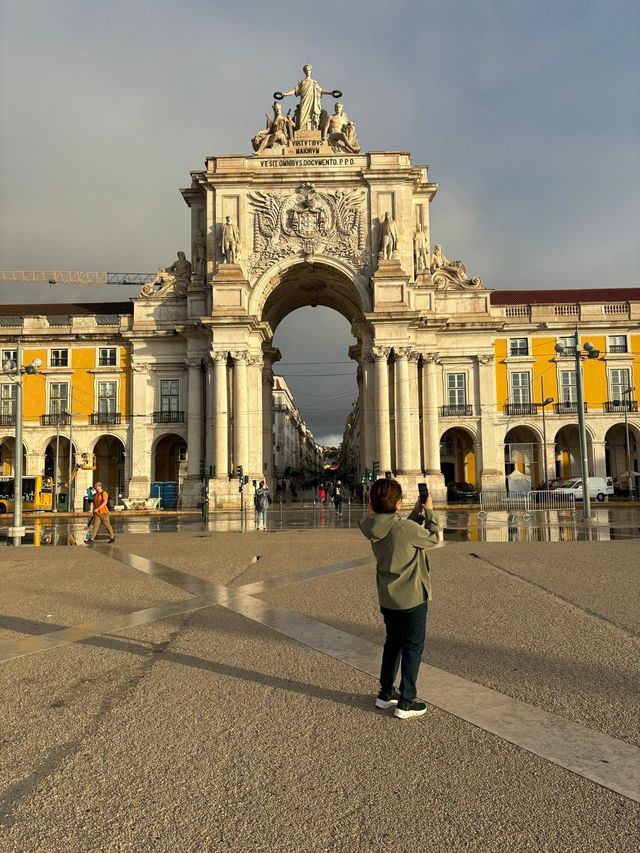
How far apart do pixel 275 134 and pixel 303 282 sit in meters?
9.88

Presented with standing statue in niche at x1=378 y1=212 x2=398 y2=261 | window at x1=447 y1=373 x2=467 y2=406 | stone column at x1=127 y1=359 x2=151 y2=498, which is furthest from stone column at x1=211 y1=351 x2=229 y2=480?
window at x1=447 y1=373 x2=467 y2=406

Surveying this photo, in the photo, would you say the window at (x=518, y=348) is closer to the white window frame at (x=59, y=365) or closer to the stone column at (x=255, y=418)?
the stone column at (x=255, y=418)

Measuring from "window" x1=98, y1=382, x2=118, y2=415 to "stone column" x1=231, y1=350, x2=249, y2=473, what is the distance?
10.5m

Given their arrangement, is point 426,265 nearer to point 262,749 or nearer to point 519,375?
point 519,375

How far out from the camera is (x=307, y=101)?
4784 centimetres

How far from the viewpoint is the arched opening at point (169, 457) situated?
51.0m

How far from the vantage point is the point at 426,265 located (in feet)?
156

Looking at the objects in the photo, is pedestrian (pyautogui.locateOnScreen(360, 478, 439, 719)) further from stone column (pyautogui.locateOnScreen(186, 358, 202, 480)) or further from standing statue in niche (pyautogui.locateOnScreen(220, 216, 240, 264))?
standing statue in niche (pyautogui.locateOnScreen(220, 216, 240, 264))

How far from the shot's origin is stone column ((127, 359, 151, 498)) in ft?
155

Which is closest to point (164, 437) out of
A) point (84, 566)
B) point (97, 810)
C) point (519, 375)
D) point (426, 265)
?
point (426, 265)

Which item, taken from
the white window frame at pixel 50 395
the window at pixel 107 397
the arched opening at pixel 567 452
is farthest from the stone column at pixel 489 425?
the white window frame at pixel 50 395

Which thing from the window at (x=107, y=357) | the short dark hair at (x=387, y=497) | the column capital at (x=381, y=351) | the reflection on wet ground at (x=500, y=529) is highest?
the window at (x=107, y=357)

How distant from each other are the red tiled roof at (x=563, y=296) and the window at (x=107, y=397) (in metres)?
29.1

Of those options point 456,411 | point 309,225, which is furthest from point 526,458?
point 309,225
